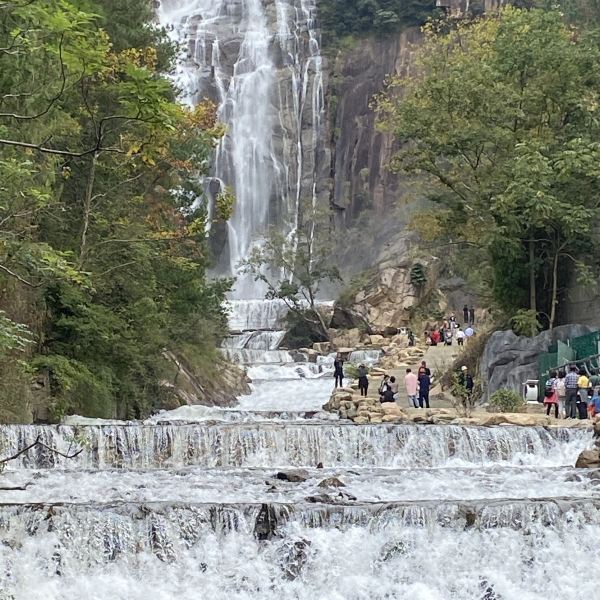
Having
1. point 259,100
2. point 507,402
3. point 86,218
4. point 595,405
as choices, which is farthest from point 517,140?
point 259,100

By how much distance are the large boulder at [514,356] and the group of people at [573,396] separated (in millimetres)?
2729

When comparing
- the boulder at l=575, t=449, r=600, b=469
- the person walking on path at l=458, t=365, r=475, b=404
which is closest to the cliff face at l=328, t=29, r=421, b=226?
the person walking on path at l=458, t=365, r=475, b=404

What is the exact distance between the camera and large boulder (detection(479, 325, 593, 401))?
74.9ft

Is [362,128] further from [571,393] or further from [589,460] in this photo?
[589,460]

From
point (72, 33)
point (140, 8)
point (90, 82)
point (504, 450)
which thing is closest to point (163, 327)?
point (90, 82)

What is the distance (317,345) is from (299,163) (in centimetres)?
1753

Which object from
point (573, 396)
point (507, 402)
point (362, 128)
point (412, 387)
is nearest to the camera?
point (573, 396)

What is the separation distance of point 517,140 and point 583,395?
811 centimetres

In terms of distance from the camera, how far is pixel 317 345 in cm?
4066

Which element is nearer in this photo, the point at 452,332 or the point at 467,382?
the point at 467,382

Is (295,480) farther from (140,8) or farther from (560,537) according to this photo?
(140,8)

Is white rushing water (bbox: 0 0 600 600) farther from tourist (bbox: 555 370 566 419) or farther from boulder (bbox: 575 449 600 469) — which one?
tourist (bbox: 555 370 566 419)

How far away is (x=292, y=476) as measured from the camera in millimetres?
13633

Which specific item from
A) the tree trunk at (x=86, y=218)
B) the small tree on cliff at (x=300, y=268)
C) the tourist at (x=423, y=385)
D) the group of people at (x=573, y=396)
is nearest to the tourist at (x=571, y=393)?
the group of people at (x=573, y=396)
